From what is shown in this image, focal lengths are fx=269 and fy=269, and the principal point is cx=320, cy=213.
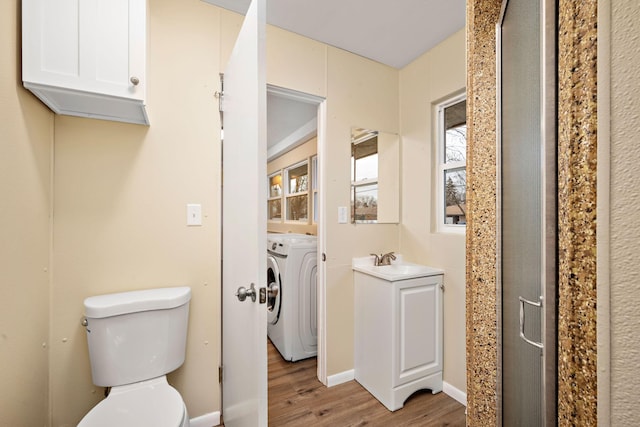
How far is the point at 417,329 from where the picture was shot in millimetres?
1861

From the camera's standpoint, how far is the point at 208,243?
162cm

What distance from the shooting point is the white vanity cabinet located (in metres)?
1.77

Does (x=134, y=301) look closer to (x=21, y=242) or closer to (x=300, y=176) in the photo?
(x=21, y=242)

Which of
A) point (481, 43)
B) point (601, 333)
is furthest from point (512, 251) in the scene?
point (481, 43)

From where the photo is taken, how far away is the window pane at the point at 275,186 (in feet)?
15.2

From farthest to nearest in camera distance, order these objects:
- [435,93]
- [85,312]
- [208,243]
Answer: [435,93], [208,243], [85,312]

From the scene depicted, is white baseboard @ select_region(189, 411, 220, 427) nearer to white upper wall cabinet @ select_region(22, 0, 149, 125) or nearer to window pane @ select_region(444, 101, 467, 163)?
white upper wall cabinet @ select_region(22, 0, 149, 125)

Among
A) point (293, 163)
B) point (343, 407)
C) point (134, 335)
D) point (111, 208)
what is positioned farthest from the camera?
point (293, 163)

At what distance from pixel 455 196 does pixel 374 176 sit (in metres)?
0.64

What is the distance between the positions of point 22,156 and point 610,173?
5.34ft

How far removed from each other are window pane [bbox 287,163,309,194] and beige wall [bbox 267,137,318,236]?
0.11m

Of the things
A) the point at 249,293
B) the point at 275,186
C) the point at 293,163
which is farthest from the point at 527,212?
the point at 275,186

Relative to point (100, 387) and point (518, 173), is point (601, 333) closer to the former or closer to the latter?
point (518, 173)

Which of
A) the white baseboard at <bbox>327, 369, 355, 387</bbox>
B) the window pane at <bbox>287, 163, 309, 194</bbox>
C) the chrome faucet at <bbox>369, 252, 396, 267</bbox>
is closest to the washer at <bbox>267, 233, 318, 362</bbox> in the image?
the white baseboard at <bbox>327, 369, 355, 387</bbox>
